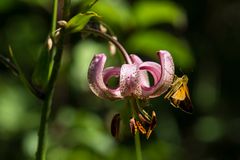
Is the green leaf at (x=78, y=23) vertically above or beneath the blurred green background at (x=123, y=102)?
above

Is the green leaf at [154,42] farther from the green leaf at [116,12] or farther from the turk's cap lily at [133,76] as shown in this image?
the turk's cap lily at [133,76]

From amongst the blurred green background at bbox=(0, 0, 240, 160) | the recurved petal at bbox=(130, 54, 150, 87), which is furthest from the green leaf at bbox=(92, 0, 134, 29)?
the recurved petal at bbox=(130, 54, 150, 87)

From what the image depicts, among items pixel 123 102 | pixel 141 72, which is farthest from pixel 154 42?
pixel 141 72

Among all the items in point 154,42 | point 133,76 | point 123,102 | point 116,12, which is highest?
point 133,76

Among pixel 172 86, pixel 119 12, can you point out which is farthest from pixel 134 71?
pixel 119 12

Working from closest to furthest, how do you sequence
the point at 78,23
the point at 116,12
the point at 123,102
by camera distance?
the point at 78,23, the point at 116,12, the point at 123,102

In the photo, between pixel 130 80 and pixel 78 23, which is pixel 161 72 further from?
pixel 78 23

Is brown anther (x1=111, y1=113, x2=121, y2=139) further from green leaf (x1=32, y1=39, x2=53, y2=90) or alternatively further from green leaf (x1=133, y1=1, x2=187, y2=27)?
green leaf (x1=133, y1=1, x2=187, y2=27)

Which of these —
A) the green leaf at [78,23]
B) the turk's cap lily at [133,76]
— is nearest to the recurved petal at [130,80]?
the turk's cap lily at [133,76]
